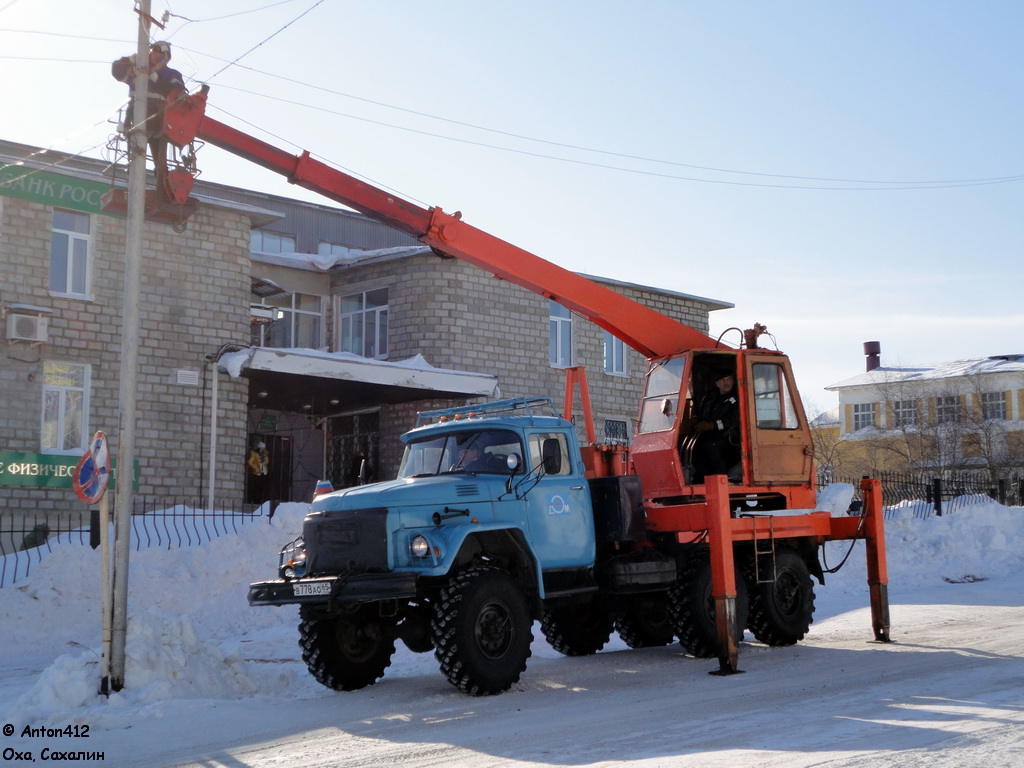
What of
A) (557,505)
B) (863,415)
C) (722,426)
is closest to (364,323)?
(722,426)

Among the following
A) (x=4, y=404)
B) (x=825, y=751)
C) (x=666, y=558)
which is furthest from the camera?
(x=4, y=404)

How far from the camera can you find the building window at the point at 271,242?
1670 inches

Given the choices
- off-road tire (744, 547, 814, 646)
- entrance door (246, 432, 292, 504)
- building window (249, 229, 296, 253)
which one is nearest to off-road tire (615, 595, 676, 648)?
off-road tire (744, 547, 814, 646)

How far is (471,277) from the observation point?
89.7 ft

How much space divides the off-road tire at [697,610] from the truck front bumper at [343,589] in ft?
11.6

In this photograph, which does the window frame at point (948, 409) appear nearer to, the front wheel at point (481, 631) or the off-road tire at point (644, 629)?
the off-road tire at point (644, 629)

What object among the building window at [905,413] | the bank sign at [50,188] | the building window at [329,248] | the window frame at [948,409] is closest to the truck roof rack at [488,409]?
the bank sign at [50,188]

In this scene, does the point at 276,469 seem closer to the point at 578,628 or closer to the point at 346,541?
the point at 578,628

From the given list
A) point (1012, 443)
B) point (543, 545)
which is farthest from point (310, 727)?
point (1012, 443)

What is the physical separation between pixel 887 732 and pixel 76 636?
1050 centimetres

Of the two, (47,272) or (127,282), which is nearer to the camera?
(127,282)

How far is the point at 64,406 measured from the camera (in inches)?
850

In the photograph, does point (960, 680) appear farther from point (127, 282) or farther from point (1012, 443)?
point (1012, 443)

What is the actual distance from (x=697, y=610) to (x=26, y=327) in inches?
590
